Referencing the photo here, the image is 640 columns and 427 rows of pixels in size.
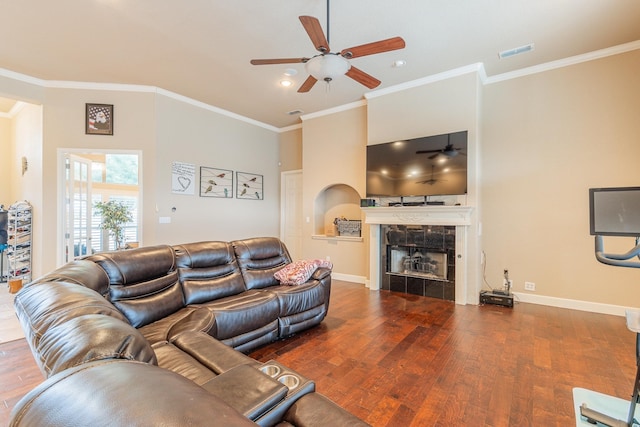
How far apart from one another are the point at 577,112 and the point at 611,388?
3353 mm

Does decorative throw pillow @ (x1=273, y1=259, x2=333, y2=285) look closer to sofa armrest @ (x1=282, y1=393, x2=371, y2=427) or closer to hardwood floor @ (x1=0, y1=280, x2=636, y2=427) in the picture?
hardwood floor @ (x1=0, y1=280, x2=636, y2=427)

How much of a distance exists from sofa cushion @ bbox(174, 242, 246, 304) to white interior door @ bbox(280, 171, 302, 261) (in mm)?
3676

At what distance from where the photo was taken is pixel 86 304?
1.10m

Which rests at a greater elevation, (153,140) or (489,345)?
(153,140)

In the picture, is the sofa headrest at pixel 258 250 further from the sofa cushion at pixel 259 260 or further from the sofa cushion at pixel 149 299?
the sofa cushion at pixel 149 299

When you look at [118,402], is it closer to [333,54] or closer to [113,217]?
[333,54]

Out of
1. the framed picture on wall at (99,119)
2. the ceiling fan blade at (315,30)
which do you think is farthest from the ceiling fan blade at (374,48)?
the framed picture on wall at (99,119)

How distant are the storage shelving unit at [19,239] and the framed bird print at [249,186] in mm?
3422

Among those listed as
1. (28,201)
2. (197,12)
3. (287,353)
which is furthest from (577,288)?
(28,201)

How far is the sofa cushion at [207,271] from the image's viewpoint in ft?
8.94

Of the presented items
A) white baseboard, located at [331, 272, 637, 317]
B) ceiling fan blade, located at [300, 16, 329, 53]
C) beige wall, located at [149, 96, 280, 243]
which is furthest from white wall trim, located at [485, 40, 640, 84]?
beige wall, located at [149, 96, 280, 243]

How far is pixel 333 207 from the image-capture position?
6273mm

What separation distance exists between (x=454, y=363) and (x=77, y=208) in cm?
580

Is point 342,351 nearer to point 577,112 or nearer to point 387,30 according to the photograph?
point 387,30
